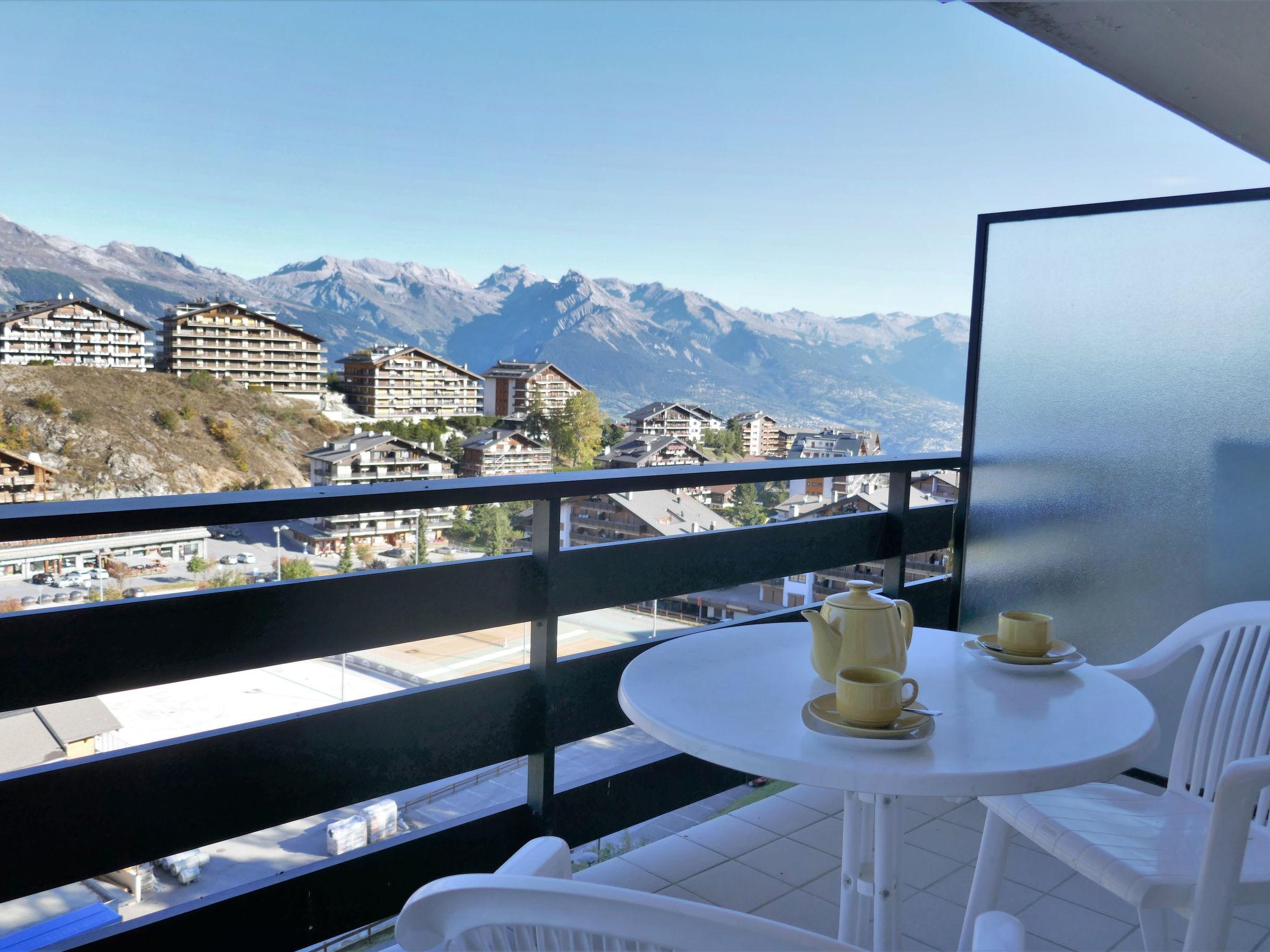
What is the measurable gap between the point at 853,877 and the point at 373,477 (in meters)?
15.1

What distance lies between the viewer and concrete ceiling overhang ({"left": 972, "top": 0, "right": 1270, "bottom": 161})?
5.44 ft

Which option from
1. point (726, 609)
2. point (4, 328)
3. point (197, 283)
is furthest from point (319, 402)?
point (726, 609)

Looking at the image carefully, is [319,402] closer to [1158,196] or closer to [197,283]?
[197,283]

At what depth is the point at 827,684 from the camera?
3.84 feet

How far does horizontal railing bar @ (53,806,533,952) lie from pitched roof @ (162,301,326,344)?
22864 mm

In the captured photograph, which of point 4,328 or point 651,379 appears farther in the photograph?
point 651,379

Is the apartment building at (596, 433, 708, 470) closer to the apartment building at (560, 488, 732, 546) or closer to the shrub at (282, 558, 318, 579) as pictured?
the apartment building at (560, 488, 732, 546)

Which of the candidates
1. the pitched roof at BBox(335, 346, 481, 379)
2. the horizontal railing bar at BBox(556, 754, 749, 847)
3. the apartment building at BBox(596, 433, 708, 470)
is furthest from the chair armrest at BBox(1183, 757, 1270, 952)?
the pitched roof at BBox(335, 346, 481, 379)

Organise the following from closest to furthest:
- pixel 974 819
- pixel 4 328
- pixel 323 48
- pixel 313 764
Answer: pixel 313 764
pixel 974 819
pixel 4 328
pixel 323 48

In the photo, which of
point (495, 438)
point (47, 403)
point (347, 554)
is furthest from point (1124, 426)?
point (47, 403)

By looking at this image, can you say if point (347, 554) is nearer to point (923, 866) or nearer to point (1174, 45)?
point (923, 866)

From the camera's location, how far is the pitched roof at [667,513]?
2.26 m

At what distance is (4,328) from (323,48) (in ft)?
96.7

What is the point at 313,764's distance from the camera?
1553 millimetres
